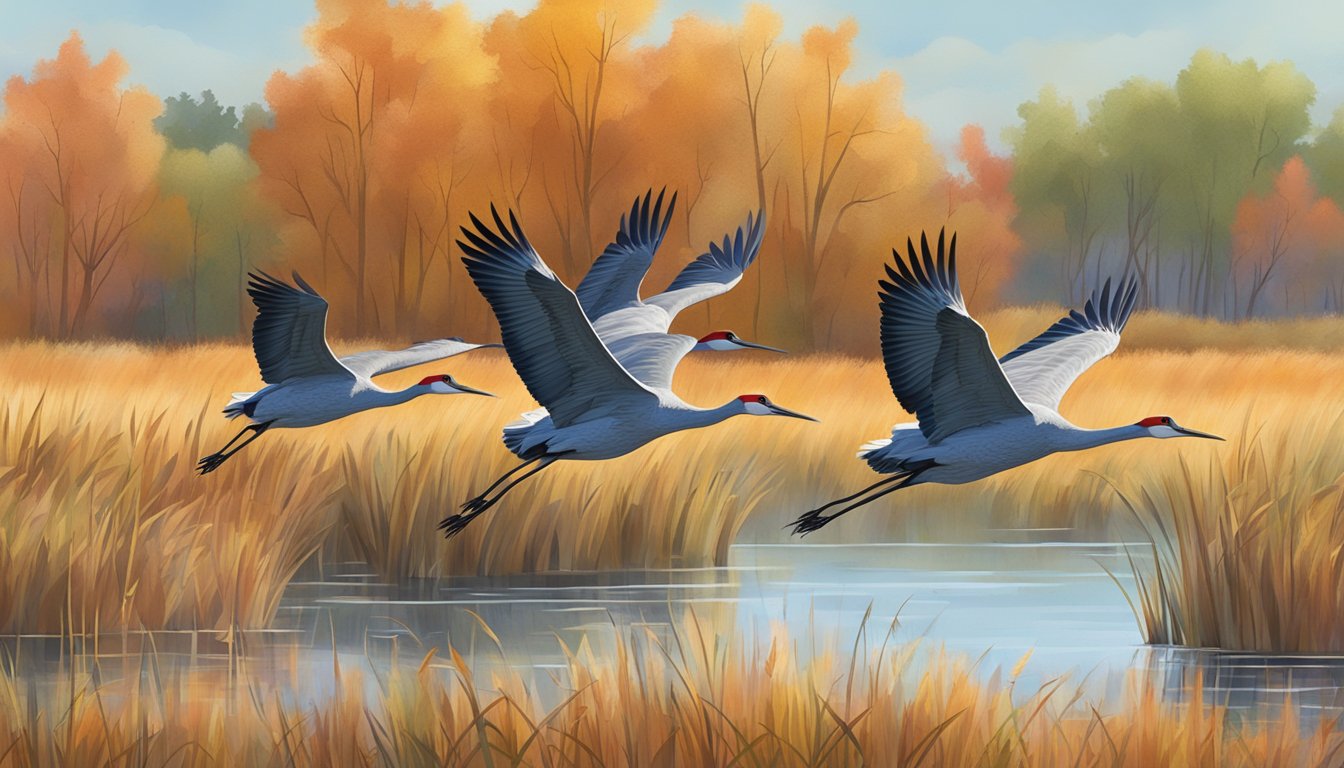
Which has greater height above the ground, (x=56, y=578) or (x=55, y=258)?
(x=55, y=258)

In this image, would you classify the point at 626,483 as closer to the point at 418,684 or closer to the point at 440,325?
A: the point at 418,684

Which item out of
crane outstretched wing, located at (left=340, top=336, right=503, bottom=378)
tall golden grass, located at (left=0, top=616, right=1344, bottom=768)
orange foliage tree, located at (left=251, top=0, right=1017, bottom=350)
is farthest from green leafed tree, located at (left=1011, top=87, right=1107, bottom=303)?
tall golden grass, located at (left=0, top=616, right=1344, bottom=768)

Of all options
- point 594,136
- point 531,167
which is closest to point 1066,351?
point 594,136

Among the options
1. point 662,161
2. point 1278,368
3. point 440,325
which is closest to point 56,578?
point 1278,368

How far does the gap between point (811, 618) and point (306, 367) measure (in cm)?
487

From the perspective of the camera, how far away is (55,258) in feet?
149

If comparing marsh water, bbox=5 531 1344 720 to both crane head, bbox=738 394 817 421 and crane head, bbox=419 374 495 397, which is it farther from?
crane head, bbox=419 374 495 397

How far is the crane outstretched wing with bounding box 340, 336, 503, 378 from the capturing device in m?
9.84

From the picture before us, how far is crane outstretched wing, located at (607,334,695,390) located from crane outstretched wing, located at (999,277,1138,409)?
171cm

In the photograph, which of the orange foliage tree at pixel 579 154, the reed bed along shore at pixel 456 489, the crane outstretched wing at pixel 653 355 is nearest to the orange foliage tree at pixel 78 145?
the orange foliage tree at pixel 579 154

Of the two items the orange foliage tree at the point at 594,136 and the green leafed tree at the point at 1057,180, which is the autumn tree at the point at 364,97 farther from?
the green leafed tree at the point at 1057,180

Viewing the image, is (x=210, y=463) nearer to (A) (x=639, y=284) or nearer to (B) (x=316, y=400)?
(B) (x=316, y=400)

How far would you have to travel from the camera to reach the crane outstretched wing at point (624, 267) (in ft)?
35.2

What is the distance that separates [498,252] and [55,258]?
1589 inches
